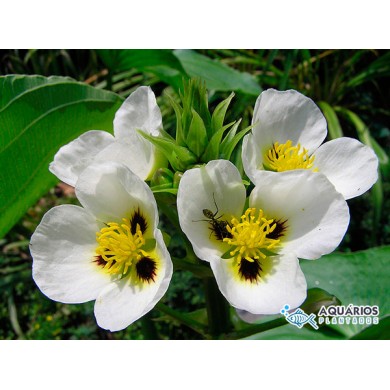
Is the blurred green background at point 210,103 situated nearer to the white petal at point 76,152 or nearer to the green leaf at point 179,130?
the white petal at point 76,152

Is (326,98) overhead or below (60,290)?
below

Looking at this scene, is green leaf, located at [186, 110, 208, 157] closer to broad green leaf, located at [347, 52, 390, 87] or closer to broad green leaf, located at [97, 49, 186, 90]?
broad green leaf, located at [97, 49, 186, 90]

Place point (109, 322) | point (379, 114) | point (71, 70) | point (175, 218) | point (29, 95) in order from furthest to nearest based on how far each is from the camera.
→ point (71, 70) < point (379, 114) < point (29, 95) < point (175, 218) < point (109, 322)

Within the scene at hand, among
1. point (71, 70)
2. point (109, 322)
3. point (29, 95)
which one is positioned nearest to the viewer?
point (109, 322)

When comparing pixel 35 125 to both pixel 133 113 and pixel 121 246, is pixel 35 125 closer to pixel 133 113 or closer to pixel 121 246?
pixel 133 113

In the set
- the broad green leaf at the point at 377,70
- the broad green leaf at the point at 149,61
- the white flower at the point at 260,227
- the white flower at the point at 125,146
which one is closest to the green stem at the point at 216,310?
the white flower at the point at 260,227

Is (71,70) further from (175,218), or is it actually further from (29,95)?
(175,218)

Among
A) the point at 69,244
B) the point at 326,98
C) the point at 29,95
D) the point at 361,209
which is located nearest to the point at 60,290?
the point at 69,244
